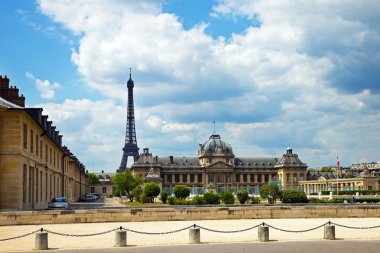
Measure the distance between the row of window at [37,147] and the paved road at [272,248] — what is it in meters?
17.6

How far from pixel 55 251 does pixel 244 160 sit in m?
154

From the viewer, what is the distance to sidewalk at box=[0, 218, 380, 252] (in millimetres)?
18953

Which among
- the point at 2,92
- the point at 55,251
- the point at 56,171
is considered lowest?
the point at 55,251

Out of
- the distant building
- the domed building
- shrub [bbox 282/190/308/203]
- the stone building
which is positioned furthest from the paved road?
the distant building

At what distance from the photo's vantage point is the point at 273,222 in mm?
26734

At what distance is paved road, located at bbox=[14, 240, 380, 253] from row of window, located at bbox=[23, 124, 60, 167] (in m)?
17.6

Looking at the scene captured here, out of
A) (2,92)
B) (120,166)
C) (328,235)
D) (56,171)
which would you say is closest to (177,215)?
(328,235)

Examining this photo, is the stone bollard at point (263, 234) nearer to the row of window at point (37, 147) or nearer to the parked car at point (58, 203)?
the row of window at point (37, 147)

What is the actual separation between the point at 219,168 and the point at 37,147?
123297 mm

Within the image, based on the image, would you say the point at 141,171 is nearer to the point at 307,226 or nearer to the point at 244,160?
the point at 244,160

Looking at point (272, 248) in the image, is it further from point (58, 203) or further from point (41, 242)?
point (58, 203)

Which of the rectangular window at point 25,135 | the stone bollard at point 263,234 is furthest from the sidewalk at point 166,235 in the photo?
the rectangular window at point 25,135

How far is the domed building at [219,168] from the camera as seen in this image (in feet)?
518

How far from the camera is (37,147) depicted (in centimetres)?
3891
